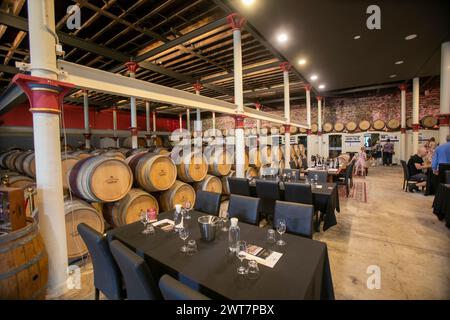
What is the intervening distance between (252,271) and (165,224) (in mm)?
1309

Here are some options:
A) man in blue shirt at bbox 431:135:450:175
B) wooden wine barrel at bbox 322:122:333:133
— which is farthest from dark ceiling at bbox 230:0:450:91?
wooden wine barrel at bbox 322:122:333:133

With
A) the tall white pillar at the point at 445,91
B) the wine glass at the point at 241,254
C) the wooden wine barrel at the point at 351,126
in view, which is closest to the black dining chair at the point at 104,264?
the wine glass at the point at 241,254

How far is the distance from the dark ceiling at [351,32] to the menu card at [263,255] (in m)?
4.21

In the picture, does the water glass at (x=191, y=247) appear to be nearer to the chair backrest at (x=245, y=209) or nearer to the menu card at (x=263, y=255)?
the menu card at (x=263, y=255)

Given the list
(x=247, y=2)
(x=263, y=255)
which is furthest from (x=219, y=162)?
(x=263, y=255)

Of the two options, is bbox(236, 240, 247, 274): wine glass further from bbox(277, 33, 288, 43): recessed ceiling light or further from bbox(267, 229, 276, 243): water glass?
bbox(277, 33, 288, 43): recessed ceiling light

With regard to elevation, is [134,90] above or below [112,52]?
below

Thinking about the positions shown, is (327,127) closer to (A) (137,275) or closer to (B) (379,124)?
(B) (379,124)

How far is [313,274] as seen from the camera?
134cm

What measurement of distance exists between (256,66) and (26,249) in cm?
750

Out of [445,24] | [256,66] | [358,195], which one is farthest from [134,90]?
[445,24]

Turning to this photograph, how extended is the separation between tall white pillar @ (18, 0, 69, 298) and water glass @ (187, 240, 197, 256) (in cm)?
160

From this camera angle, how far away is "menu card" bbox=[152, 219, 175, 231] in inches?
87.2
